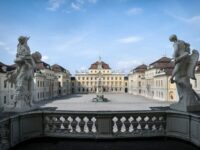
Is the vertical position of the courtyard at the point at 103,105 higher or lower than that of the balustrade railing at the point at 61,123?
lower

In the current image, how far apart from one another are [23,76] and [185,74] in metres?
3.53

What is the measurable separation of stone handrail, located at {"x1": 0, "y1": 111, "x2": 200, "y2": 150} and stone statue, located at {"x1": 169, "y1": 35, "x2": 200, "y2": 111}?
0.98ft

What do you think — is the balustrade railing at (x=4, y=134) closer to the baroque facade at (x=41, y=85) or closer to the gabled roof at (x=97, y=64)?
the baroque facade at (x=41, y=85)

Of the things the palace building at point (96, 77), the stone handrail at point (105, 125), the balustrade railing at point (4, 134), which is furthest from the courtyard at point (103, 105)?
the palace building at point (96, 77)

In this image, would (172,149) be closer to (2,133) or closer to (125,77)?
(2,133)

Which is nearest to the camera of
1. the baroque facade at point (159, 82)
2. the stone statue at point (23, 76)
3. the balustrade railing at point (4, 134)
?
the balustrade railing at point (4, 134)

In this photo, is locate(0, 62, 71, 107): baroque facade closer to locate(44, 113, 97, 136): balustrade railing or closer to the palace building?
the palace building

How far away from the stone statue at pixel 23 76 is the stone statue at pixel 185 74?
322 cm

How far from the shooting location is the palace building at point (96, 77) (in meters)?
109

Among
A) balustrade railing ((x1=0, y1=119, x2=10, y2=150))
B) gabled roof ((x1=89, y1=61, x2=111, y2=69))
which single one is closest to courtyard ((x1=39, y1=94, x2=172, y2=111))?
balustrade railing ((x1=0, y1=119, x2=10, y2=150))

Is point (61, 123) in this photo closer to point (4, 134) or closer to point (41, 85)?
point (4, 134)

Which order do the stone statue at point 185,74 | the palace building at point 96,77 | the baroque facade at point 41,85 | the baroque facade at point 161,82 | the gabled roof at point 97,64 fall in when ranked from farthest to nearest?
1. the gabled roof at point 97,64
2. the palace building at point 96,77
3. the baroque facade at point 161,82
4. the baroque facade at point 41,85
5. the stone statue at point 185,74

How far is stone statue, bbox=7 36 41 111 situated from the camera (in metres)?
5.74

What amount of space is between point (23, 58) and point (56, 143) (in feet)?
6.48
